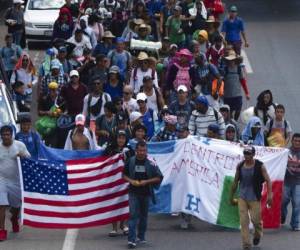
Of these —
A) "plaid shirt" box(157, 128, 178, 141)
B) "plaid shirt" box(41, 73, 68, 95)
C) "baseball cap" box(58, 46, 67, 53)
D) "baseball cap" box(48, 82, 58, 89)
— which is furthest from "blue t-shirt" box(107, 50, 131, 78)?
"plaid shirt" box(157, 128, 178, 141)

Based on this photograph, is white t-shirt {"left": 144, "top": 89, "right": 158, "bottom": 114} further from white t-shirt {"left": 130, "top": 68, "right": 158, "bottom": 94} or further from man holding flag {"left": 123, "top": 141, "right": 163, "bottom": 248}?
man holding flag {"left": 123, "top": 141, "right": 163, "bottom": 248}

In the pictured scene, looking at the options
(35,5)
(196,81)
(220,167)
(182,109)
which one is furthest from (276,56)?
(220,167)

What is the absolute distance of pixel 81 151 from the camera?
19609mm

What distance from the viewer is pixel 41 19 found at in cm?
3509

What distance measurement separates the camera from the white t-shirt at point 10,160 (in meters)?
18.7

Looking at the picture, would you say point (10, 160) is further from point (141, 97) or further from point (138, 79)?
point (138, 79)

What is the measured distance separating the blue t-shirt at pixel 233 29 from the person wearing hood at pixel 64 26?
12.2 feet

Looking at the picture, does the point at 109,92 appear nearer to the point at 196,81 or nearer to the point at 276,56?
the point at 196,81

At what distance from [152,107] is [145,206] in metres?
4.88

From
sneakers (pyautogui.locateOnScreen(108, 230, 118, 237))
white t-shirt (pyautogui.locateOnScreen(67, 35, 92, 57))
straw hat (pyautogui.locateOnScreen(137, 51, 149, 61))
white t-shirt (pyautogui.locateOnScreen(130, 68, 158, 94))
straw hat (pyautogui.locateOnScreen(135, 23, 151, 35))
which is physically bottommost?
sneakers (pyautogui.locateOnScreen(108, 230, 118, 237))

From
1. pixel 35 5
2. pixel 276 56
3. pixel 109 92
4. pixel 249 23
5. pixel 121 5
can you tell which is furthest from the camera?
pixel 249 23

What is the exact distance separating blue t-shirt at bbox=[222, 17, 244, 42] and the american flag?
38.4 ft

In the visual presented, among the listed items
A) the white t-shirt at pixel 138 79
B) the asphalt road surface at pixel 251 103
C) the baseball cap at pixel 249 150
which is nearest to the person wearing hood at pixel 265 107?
the white t-shirt at pixel 138 79

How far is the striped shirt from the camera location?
20719 millimetres
